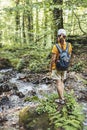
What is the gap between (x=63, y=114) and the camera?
785 cm

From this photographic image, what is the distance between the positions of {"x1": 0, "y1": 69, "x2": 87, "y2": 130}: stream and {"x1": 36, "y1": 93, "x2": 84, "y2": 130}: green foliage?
22.0 inches

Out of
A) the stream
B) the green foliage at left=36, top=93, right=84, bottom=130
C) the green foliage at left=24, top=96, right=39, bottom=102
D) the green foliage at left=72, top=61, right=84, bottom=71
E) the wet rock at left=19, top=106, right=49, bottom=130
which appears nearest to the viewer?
the green foliage at left=36, top=93, right=84, bottom=130

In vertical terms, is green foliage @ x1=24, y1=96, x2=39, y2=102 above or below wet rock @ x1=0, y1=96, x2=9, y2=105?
above

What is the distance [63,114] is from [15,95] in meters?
4.54

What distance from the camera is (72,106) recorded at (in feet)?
27.7

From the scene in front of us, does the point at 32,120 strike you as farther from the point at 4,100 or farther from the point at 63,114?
the point at 4,100

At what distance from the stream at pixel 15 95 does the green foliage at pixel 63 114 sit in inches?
22.0

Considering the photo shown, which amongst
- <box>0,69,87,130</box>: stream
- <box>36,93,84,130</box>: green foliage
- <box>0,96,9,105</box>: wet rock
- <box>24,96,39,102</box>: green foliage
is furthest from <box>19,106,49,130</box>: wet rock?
<box>0,96,9,105</box>: wet rock

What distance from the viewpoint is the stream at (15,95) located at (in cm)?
921

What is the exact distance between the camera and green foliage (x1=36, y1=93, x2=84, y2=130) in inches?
289

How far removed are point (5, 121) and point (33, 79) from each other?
5.91 metres

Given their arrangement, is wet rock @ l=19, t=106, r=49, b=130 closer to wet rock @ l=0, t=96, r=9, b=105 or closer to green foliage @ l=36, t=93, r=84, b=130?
green foliage @ l=36, t=93, r=84, b=130

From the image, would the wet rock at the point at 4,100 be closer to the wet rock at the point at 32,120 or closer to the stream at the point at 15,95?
the stream at the point at 15,95

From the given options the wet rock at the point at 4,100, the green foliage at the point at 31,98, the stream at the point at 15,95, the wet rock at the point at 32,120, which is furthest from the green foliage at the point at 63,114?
the wet rock at the point at 4,100
